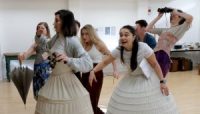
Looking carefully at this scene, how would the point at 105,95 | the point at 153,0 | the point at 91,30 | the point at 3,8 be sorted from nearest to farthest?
the point at 91,30, the point at 105,95, the point at 3,8, the point at 153,0

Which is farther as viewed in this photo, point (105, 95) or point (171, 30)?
point (105, 95)

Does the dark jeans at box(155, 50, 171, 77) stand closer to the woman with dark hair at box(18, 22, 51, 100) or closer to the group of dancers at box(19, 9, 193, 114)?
the group of dancers at box(19, 9, 193, 114)

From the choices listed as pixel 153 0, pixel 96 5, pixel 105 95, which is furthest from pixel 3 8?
pixel 153 0

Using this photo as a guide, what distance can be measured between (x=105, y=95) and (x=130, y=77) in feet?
10.7

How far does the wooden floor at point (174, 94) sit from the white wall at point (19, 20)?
3.89 ft

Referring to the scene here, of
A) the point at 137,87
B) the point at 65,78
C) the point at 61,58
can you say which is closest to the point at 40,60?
the point at 65,78

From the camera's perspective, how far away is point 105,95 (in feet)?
19.6

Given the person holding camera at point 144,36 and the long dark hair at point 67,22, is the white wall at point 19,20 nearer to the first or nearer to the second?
the person holding camera at point 144,36

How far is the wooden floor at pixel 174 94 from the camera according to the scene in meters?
4.93

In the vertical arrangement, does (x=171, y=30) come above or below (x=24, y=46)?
above

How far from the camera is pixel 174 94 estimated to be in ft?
19.6

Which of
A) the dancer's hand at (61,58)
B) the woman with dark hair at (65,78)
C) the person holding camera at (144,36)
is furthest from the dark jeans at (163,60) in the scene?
the dancer's hand at (61,58)

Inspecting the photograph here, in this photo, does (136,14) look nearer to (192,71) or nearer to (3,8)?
(192,71)

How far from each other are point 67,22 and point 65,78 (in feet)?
1.66
